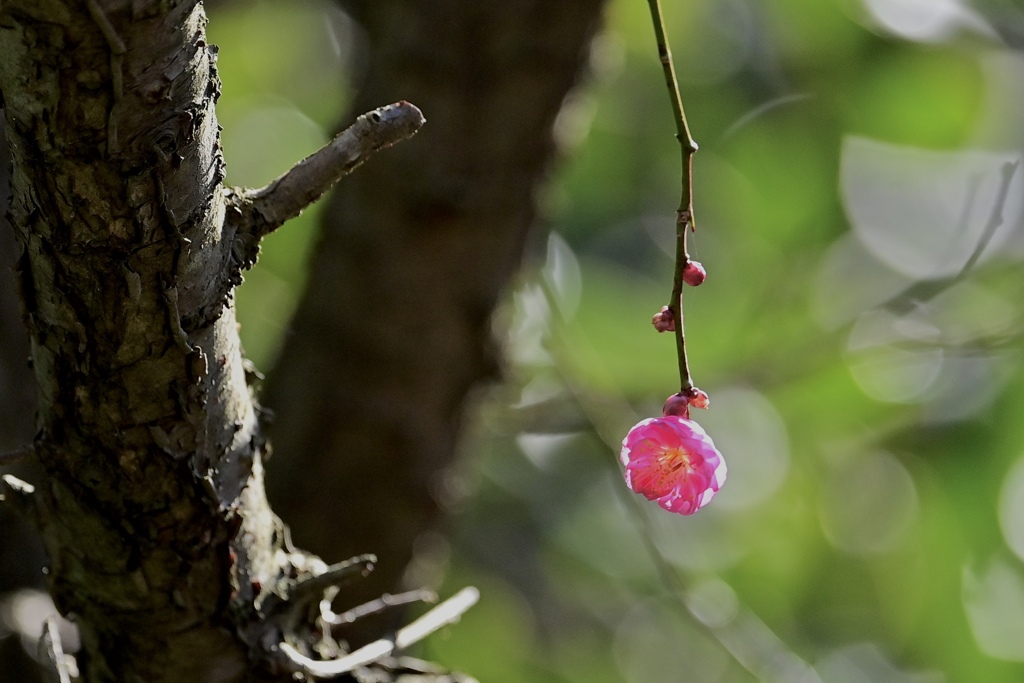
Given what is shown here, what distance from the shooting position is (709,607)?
1.78 m

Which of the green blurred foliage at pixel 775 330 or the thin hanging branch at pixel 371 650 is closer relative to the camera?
the thin hanging branch at pixel 371 650

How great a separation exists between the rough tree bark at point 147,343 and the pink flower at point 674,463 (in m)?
0.21

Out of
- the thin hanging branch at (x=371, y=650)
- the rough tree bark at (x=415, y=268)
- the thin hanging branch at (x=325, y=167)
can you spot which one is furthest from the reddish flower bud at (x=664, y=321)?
the rough tree bark at (x=415, y=268)

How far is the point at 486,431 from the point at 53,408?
46.1 inches

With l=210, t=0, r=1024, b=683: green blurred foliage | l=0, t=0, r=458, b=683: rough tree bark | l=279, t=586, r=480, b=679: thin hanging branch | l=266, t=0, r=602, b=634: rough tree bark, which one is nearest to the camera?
l=0, t=0, r=458, b=683: rough tree bark

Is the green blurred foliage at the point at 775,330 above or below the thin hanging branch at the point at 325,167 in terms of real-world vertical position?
below

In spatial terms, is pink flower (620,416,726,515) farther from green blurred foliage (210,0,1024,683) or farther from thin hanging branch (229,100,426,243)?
green blurred foliage (210,0,1024,683)

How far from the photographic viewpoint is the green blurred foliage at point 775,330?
6.31ft

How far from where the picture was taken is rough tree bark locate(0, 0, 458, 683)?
1.68 ft

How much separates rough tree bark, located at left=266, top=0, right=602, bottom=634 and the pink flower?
0.80 m

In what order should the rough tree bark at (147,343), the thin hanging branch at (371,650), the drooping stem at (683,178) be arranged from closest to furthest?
the rough tree bark at (147,343) < the drooping stem at (683,178) < the thin hanging branch at (371,650)

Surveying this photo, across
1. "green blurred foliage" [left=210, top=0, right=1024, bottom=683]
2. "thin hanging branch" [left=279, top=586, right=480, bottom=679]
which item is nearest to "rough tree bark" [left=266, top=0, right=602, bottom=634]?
"green blurred foliage" [left=210, top=0, right=1024, bottom=683]

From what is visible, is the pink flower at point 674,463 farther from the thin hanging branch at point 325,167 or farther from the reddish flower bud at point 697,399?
the thin hanging branch at point 325,167

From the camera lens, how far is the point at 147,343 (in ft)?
2.00
